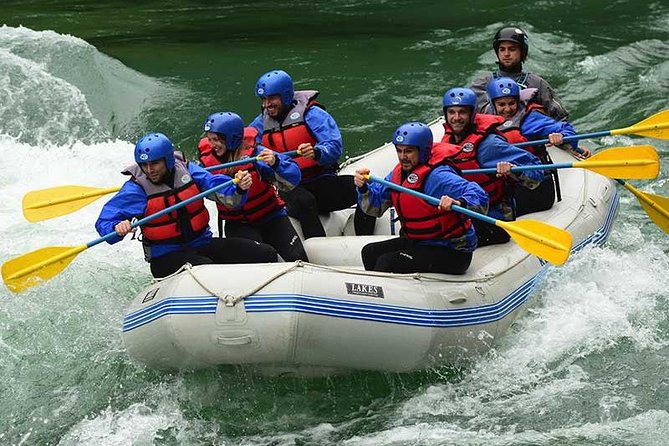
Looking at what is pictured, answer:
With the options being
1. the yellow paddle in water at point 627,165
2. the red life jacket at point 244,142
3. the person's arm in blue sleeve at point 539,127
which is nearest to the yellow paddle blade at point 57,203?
the red life jacket at point 244,142

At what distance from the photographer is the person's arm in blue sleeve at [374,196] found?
6.64m

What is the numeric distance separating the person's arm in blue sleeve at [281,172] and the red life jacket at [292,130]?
1.89 feet

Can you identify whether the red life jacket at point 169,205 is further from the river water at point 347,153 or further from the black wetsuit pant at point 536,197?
the black wetsuit pant at point 536,197

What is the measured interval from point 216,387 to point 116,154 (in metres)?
5.14

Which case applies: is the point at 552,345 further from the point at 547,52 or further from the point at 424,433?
the point at 547,52

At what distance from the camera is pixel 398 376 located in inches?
255

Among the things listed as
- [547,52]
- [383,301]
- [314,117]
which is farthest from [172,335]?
[547,52]

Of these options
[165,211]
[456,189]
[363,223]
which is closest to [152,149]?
[165,211]

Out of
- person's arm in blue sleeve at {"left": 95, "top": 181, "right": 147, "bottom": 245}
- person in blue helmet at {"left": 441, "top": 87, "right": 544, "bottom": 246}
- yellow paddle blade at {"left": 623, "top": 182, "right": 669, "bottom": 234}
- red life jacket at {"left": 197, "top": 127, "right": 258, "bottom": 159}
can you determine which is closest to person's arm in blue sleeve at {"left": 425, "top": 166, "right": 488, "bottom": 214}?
person in blue helmet at {"left": 441, "top": 87, "right": 544, "bottom": 246}

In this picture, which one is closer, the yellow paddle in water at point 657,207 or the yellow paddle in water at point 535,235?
the yellow paddle in water at point 535,235

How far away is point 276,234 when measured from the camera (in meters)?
7.07

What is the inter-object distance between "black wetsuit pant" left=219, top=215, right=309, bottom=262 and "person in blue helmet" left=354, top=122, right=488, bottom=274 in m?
0.67

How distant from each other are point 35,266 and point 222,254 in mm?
1162

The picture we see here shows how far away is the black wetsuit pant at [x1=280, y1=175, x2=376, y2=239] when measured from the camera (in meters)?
7.51
